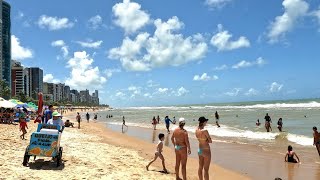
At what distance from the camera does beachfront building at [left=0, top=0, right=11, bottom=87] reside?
151212mm

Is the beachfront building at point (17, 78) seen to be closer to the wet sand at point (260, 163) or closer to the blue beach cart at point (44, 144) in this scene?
the wet sand at point (260, 163)

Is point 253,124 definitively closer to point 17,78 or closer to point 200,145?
point 200,145

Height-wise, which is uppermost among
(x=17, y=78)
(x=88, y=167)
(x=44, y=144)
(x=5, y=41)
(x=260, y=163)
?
(x=5, y=41)

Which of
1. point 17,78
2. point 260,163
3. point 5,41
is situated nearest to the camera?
point 260,163

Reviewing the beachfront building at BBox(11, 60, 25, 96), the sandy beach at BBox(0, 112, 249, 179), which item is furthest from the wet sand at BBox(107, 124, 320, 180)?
the beachfront building at BBox(11, 60, 25, 96)

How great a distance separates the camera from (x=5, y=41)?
15362 centimetres

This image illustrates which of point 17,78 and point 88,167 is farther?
point 17,78

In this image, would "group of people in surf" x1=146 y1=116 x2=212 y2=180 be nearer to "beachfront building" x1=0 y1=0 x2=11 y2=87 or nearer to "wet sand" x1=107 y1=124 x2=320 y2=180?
"wet sand" x1=107 y1=124 x2=320 y2=180

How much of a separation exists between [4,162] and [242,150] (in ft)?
35.1

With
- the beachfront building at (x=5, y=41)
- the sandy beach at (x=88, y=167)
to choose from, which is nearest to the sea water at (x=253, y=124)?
the sandy beach at (x=88, y=167)

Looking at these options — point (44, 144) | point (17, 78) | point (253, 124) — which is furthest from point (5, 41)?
point (44, 144)

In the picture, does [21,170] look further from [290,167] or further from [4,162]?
[290,167]

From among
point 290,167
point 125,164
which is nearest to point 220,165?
point 290,167

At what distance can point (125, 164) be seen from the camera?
12.0 meters
